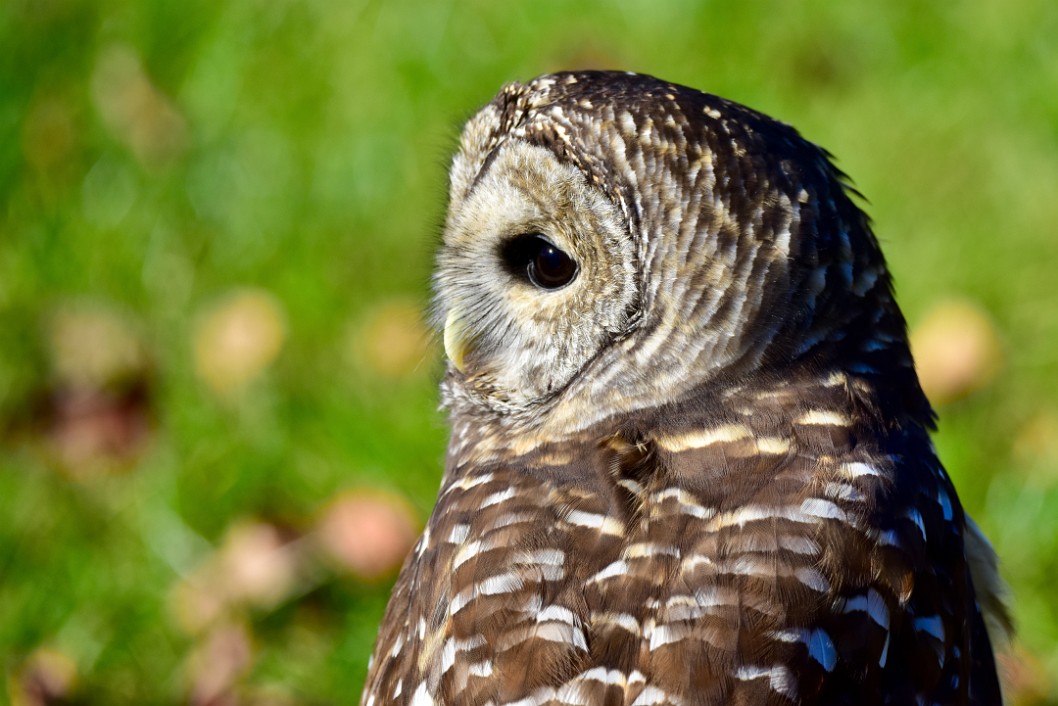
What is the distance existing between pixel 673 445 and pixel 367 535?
4.98 ft

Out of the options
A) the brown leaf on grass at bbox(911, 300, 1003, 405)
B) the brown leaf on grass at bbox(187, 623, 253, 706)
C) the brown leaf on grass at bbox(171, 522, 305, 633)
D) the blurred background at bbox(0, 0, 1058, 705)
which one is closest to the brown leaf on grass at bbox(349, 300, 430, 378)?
the blurred background at bbox(0, 0, 1058, 705)

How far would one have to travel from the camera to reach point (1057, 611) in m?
3.31

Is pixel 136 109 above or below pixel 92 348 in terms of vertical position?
above

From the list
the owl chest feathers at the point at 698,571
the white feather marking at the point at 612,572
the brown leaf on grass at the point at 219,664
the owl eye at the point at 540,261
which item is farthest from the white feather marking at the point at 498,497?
the brown leaf on grass at the point at 219,664

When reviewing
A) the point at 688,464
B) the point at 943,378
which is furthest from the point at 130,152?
the point at 688,464

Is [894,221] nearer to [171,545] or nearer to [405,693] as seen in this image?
[171,545]

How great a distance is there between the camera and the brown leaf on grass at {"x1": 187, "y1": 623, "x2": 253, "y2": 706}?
306cm

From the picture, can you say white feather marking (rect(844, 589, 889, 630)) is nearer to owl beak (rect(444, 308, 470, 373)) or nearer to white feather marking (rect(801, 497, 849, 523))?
white feather marking (rect(801, 497, 849, 523))

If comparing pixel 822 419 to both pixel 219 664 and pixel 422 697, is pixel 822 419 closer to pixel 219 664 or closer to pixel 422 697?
pixel 422 697

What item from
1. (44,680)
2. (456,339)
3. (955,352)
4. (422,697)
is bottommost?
(44,680)

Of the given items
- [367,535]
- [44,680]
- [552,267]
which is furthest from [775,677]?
[44,680]

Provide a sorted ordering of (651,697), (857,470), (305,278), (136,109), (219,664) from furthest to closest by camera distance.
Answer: (136,109) → (305,278) → (219,664) → (857,470) → (651,697)

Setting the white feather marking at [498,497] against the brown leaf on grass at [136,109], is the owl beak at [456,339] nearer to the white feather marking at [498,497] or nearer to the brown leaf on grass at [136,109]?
the white feather marking at [498,497]

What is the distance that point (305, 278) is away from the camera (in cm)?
421
